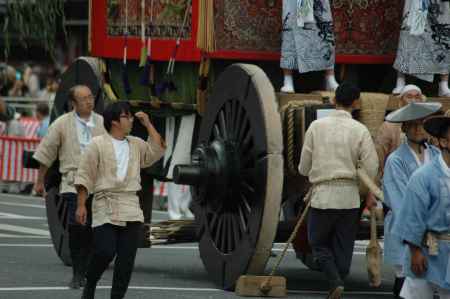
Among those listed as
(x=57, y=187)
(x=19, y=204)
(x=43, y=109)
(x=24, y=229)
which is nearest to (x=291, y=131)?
(x=57, y=187)

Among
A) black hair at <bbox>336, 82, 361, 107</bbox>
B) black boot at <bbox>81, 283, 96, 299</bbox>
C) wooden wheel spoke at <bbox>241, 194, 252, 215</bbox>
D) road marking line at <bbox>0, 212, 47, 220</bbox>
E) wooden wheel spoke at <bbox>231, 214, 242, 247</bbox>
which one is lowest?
road marking line at <bbox>0, 212, 47, 220</bbox>

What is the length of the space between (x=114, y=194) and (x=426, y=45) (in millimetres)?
3191

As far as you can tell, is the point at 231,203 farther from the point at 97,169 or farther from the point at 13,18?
the point at 13,18

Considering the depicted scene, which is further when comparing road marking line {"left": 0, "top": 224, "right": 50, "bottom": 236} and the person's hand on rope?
road marking line {"left": 0, "top": 224, "right": 50, "bottom": 236}

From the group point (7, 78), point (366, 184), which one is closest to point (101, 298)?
point (366, 184)

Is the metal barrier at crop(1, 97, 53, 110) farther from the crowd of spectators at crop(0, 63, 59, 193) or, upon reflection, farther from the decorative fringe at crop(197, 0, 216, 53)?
the decorative fringe at crop(197, 0, 216, 53)

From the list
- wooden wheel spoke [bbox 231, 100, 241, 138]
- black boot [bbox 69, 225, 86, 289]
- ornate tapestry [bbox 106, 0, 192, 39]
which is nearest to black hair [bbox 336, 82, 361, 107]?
wooden wheel spoke [bbox 231, 100, 241, 138]

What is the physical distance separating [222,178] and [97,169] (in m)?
1.36

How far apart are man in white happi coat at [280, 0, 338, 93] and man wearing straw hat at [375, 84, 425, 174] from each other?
0.92 m

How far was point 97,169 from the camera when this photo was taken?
33.2 ft

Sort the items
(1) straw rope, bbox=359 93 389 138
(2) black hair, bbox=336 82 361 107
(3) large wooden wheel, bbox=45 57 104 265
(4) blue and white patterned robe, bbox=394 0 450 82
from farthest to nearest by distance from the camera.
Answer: (3) large wooden wheel, bbox=45 57 104 265
(4) blue and white patterned robe, bbox=394 0 450 82
(1) straw rope, bbox=359 93 389 138
(2) black hair, bbox=336 82 361 107

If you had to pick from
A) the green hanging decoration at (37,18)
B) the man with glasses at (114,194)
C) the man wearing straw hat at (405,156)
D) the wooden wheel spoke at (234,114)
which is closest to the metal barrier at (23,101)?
the green hanging decoration at (37,18)

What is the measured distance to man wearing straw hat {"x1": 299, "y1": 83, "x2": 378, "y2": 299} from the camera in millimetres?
10523

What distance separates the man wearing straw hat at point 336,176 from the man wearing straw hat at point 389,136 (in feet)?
1.42
